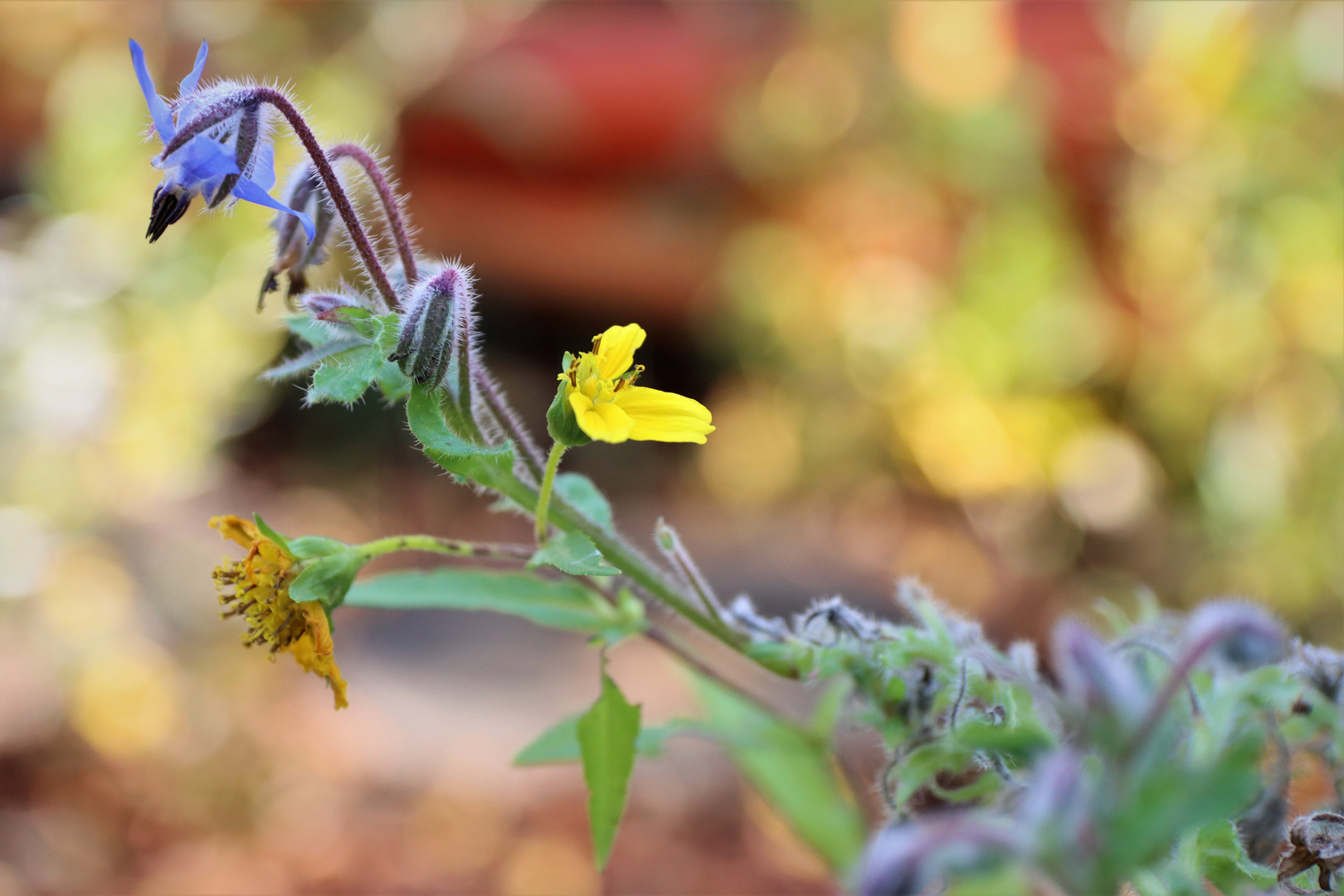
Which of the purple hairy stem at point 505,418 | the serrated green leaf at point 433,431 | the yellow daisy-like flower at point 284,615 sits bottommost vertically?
the yellow daisy-like flower at point 284,615

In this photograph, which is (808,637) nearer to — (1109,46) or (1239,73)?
(1239,73)

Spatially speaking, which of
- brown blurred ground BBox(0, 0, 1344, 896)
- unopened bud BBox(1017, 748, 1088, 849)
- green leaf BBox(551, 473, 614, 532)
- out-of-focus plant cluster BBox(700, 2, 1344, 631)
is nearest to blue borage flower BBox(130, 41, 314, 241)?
green leaf BBox(551, 473, 614, 532)

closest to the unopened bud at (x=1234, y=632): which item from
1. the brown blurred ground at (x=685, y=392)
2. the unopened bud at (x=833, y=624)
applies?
the unopened bud at (x=833, y=624)

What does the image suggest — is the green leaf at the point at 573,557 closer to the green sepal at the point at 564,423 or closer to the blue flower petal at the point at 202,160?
the green sepal at the point at 564,423

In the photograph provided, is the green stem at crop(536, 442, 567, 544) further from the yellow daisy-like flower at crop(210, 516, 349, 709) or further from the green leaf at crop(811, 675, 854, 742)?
the green leaf at crop(811, 675, 854, 742)

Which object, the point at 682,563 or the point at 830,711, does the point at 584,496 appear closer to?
the point at 682,563

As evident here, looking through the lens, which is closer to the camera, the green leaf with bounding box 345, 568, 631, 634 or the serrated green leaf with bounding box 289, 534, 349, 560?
the serrated green leaf with bounding box 289, 534, 349, 560
